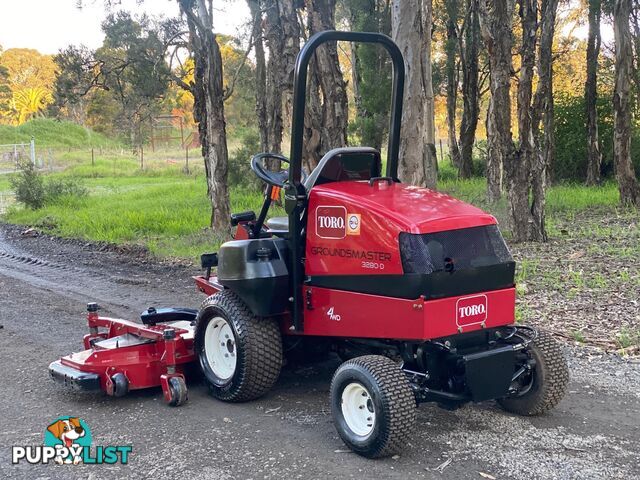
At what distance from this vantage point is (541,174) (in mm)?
12125

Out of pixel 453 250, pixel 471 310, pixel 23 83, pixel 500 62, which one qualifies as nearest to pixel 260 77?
pixel 500 62

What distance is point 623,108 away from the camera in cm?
1630

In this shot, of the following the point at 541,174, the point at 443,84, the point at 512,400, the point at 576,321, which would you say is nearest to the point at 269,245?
the point at 512,400

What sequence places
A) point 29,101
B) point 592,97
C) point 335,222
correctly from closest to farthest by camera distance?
point 335,222 < point 592,97 < point 29,101

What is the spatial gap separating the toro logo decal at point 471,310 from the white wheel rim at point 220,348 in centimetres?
185

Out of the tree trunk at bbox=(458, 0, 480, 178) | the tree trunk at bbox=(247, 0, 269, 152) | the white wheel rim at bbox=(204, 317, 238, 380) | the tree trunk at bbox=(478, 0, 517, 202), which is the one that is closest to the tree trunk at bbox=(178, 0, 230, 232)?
the tree trunk at bbox=(247, 0, 269, 152)

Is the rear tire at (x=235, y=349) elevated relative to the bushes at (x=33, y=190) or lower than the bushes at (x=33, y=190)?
lower

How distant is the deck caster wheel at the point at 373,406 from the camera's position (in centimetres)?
430

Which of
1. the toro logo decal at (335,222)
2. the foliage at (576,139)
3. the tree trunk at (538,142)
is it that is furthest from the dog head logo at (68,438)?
the foliage at (576,139)

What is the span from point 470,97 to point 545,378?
902 inches

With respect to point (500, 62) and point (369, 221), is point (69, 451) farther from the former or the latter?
point (500, 62)

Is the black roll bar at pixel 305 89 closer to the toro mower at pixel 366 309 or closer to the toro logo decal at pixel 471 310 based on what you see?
the toro mower at pixel 366 309

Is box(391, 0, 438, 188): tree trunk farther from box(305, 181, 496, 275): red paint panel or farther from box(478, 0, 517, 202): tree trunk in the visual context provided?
box(305, 181, 496, 275): red paint panel

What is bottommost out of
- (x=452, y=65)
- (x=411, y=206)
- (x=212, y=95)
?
(x=411, y=206)
